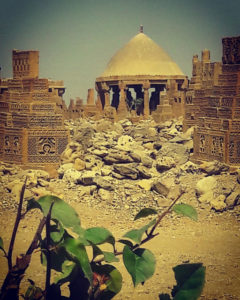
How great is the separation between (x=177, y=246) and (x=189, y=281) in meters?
8.39

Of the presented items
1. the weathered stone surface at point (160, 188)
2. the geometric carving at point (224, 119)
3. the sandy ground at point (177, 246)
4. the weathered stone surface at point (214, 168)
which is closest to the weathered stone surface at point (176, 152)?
the geometric carving at point (224, 119)

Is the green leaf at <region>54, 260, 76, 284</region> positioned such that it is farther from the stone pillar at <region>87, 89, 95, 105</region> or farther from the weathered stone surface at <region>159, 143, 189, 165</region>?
the stone pillar at <region>87, 89, 95, 105</region>

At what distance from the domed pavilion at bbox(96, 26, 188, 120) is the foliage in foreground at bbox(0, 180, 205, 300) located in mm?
27254

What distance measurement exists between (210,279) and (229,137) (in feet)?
23.4

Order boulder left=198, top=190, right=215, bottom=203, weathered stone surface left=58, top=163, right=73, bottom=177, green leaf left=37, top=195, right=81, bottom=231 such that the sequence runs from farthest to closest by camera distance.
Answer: weathered stone surface left=58, top=163, right=73, bottom=177, boulder left=198, top=190, right=215, bottom=203, green leaf left=37, top=195, right=81, bottom=231

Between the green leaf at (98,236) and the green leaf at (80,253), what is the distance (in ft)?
0.27

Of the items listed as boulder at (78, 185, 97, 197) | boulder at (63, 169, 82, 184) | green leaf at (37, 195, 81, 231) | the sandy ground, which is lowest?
the sandy ground

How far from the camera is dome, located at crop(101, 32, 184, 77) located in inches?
1362

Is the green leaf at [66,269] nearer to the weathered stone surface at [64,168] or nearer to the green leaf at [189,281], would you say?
the green leaf at [189,281]

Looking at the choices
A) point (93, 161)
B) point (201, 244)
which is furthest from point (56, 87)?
point (201, 244)

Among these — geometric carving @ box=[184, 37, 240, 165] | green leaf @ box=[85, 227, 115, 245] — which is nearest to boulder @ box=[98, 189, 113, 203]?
geometric carving @ box=[184, 37, 240, 165]

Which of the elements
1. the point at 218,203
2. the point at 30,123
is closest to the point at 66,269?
the point at 218,203

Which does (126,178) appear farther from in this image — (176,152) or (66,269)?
(66,269)

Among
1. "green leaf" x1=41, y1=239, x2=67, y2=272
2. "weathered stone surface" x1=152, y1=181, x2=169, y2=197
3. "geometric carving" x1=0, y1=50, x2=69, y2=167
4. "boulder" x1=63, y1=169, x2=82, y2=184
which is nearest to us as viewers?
"green leaf" x1=41, y1=239, x2=67, y2=272
